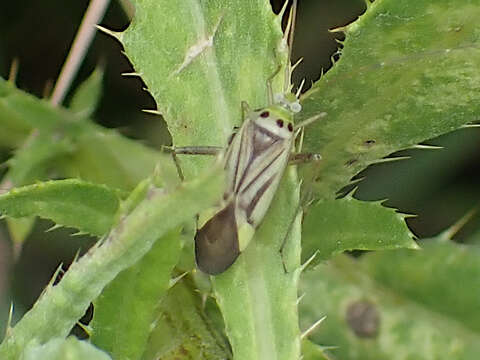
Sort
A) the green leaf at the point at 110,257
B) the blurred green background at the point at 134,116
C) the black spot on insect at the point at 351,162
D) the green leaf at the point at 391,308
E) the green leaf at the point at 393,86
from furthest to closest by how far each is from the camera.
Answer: the blurred green background at the point at 134,116
the green leaf at the point at 391,308
the black spot on insect at the point at 351,162
the green leaf at the point at 393,86
the green leaf at the point at 110,257

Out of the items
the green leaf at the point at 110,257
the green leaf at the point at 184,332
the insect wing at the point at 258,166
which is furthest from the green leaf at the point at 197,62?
the green leaf at the point at 110,257

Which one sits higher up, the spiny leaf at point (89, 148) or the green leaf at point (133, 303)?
the green leaf at point (133, 303)

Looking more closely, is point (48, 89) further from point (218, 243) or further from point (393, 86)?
point (393, 86)

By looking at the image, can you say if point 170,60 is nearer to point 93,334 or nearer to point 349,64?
point 349,64

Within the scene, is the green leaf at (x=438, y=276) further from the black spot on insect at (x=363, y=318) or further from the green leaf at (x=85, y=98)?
the green leaf at (x=85, y=98)

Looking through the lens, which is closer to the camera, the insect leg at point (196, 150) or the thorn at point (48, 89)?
the insect leg at point (196, 150)

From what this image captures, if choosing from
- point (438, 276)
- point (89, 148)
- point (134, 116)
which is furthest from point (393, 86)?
point (134, 116)
